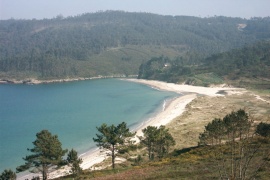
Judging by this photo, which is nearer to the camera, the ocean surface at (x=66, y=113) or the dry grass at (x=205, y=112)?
the dry grass at (x=205, y=112)

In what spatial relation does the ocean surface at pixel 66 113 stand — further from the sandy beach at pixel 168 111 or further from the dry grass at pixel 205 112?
the dry grass at pixel 205 112

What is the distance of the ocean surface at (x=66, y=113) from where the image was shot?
78.2 m

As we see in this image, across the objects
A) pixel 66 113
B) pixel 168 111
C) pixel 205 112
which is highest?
pixel 66 113

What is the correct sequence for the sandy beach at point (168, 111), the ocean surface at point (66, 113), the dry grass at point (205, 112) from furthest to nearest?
the ocean surface at point (66, 113) → the dry grass at point (205, 112) → the sandy beach at point (168, 111)

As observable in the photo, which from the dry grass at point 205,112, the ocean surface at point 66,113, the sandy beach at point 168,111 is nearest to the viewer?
the sandy beach at point 168,111

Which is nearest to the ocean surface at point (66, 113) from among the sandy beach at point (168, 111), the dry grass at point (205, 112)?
the sandy beach at point (168, 111)

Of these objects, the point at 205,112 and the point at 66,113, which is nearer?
the point at 205,112

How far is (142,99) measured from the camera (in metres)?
144

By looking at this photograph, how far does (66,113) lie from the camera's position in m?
118

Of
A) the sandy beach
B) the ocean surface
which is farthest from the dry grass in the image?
the ocean surface

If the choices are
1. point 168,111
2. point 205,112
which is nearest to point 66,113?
point 168,111

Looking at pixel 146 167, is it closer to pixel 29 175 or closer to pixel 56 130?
pixel 29 175

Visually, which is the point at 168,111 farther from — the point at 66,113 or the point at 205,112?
the point at 66,113

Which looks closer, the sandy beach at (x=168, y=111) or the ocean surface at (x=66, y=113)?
the sandy beach at (x=168, y=111)
